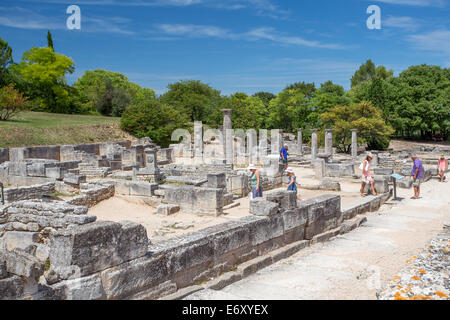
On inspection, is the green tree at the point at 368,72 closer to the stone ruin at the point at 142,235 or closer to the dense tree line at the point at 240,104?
the dense tree line at the point at 240,104

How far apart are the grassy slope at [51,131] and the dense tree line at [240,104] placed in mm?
1968

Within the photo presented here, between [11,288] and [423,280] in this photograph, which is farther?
[423,280]

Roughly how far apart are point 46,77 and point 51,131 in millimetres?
18084

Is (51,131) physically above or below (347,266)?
above

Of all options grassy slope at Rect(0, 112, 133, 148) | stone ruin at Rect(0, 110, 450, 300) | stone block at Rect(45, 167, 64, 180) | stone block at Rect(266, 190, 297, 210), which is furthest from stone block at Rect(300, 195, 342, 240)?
grassy slope at Rect(0, 112, 133, 148)

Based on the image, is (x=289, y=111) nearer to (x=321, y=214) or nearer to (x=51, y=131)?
(x=51, y=131)

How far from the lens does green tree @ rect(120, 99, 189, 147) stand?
3450 cm

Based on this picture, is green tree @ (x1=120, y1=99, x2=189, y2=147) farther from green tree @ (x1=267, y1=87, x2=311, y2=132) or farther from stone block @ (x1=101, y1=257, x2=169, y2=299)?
stone block @ (x1=101, y1=257, x2=169, y2=299)

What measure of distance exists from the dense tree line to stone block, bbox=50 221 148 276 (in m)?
30.1

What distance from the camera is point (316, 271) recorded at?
5977 mm

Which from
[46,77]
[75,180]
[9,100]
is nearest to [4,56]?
[46,77]

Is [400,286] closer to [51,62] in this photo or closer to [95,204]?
[95,204]

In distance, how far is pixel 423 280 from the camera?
4559 mm
